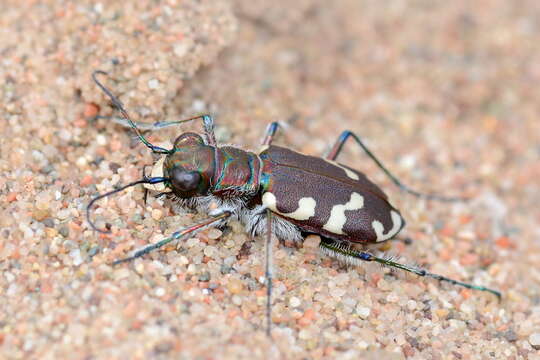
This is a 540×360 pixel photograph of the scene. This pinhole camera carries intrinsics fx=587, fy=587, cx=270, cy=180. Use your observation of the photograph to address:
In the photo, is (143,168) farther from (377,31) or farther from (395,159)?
(377,31)

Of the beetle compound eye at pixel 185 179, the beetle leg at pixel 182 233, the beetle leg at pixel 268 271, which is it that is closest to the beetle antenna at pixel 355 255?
the beetle leg at pixel 268 271

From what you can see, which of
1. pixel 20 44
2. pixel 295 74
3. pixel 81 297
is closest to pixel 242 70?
pixel 295 74

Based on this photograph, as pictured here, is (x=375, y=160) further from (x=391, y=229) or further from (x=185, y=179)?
(x=185, y=179)

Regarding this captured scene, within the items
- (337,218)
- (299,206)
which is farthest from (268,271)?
(337,218)

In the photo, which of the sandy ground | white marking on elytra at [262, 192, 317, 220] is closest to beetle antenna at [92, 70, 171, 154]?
the sandy ground

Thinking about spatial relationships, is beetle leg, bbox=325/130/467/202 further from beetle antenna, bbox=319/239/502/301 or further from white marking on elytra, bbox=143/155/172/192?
white marking on elytra, bbox=143/155/172/192
